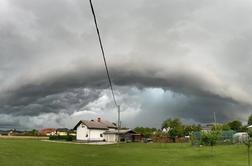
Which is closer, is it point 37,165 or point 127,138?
point 37,165

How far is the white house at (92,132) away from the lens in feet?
368

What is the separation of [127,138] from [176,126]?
2282 cm

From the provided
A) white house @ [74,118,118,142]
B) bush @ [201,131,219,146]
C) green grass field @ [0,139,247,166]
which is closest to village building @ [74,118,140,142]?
white house @ [74,118,118,142]

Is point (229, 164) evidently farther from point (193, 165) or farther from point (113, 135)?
point (113, 135)

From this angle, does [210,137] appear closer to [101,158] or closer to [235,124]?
[101,158]

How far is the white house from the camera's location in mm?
112225

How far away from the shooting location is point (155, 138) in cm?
10812

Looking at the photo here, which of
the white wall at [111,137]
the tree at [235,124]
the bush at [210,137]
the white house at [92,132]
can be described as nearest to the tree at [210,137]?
the bush at [210,137]

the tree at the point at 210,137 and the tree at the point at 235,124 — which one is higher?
the tree at the point at 235,124

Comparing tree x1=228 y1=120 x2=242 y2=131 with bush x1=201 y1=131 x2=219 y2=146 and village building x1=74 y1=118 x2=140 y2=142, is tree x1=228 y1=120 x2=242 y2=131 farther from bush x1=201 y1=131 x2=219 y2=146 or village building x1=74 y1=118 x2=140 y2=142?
bush x1=201 y1=131 x2=219 y2=146

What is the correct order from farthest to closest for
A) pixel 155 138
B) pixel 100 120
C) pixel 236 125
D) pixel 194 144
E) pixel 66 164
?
pixel 236 125
pixel 100 120
pixel 155 138
pixel 194 144
pixel 66 164

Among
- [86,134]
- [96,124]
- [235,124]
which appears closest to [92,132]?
[86,134]

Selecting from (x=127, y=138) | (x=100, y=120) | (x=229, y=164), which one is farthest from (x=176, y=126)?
(x=229, y=164)

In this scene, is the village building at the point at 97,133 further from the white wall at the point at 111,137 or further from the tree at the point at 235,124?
the tree at the point at 235,124
